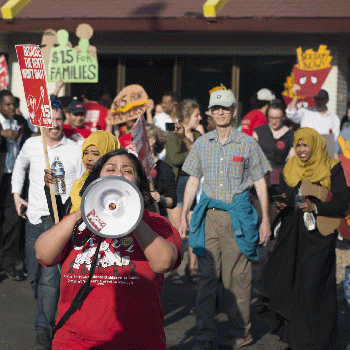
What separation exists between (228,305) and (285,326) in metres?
0.55

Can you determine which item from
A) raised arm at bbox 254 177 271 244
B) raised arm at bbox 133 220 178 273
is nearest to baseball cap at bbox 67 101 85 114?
raised arm at bbox 254 177 271 244

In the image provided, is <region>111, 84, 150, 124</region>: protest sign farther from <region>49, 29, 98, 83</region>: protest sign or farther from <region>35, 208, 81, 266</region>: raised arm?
<region>35, 208, 81, 266</region>: raised arm

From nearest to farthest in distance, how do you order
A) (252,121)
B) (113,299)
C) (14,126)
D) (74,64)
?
(113,299) < (14,126) < (74,64) < (252,121)

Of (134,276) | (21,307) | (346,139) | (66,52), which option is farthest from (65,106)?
(134,276)

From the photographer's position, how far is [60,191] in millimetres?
4891

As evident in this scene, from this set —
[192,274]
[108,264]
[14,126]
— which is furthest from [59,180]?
[14,126]

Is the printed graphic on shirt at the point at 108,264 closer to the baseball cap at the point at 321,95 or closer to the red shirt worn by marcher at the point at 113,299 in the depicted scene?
the red shirt worn by marcher at the point at 113,299

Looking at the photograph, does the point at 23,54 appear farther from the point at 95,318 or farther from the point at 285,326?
the point at 285,326

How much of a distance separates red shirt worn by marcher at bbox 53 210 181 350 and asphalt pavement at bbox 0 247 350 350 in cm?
261

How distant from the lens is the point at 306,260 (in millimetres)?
5168

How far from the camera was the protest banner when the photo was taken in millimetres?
3994

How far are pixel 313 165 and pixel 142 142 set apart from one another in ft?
4.72

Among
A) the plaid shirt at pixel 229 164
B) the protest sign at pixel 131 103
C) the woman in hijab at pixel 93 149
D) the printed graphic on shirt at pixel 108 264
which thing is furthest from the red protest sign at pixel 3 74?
the printed graphic on shirt at pixel 108 264

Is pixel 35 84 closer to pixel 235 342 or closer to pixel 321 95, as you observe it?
pixel 235 342
